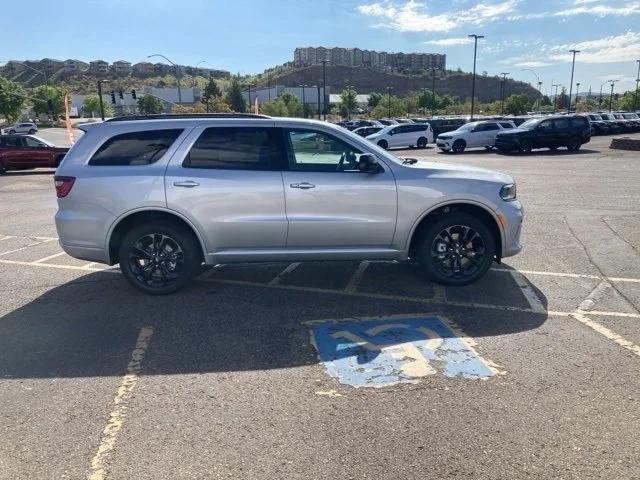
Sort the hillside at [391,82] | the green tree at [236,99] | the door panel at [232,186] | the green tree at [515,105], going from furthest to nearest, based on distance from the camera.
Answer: the hillside at [391,82] → the green tree at [236,99] → the green tree at [515,105] → the door panel at [232,186]

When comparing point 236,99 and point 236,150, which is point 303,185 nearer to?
point 236,150

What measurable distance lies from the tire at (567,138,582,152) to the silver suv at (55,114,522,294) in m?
24.3

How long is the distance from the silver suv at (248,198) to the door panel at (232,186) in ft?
0.03

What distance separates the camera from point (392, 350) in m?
4.17

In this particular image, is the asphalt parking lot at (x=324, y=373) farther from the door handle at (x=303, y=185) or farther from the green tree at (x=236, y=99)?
the green tree at (x=236, y=99)

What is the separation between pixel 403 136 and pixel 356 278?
27250 mm

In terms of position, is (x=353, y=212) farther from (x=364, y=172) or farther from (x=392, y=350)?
(x=392, y=350)

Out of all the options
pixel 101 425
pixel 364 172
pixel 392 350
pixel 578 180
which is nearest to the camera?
pixel 101 425

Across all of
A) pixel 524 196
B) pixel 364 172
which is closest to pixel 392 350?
pixel 364 172

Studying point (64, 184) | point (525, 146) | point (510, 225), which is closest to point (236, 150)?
point (64, 184)

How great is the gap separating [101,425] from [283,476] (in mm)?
1260

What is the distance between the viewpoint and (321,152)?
5449 mm

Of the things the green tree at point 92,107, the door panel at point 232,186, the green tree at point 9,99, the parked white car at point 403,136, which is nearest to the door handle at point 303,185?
the door panel at point 232,186

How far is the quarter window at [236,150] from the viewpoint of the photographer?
5.34 m
